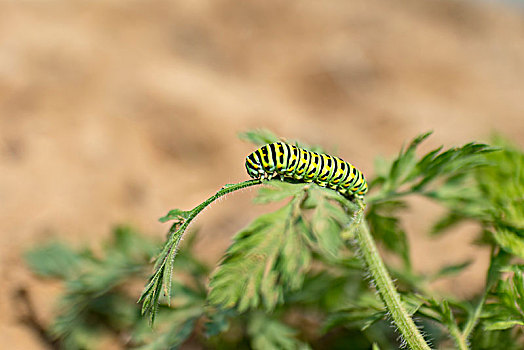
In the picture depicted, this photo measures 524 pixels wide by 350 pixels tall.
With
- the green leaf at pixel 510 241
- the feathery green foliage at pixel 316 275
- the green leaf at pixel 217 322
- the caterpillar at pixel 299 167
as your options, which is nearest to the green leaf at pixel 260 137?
the feathery green foliage at pixel 316 275

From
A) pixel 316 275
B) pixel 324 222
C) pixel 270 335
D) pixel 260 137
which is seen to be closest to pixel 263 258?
→ pixel 324 222

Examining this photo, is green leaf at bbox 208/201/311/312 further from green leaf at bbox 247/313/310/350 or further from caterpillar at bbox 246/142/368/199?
green leaf at bbox 247/313/310/350

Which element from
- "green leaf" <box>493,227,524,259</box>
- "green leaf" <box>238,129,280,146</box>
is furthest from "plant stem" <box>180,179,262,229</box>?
"green leaf" <box>493,227,524,259</box>

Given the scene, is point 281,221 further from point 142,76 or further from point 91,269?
point 142,76

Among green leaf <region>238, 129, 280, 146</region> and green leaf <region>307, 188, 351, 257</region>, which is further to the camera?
green leaf <region>238, 129, 280, 146</region>

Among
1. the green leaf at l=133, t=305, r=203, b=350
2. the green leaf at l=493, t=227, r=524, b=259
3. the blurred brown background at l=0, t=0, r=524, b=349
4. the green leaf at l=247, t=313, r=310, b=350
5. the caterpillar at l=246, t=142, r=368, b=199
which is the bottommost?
the green leaf at l=247, t=313, r=310, b=350

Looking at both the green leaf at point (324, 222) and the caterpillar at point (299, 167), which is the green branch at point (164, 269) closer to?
the caterpillar at point (299, 167)

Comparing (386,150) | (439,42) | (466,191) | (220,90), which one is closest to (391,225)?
(466,191)

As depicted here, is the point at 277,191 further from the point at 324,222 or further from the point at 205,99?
the point at 205,99
